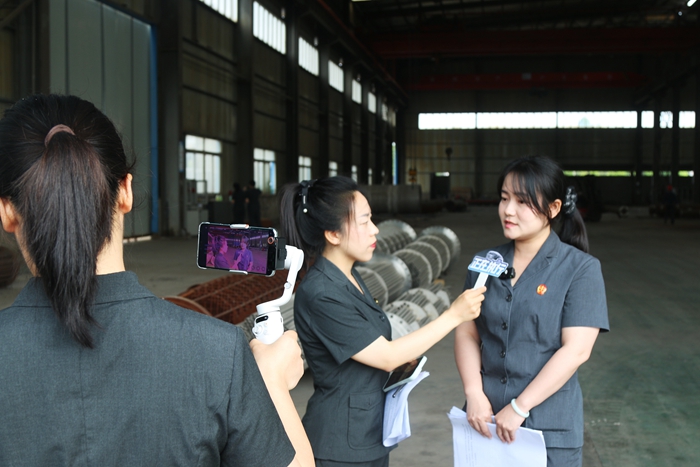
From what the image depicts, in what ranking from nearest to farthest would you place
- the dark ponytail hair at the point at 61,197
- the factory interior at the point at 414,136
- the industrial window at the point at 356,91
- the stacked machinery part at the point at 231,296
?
the dark ponytail hair at the point at 61,197, the stacked machinery part at the point at 231,296, the factory interior at the point at 414,136, the industrial window at the point at 356,91

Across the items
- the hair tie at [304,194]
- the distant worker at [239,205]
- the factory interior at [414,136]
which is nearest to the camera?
the hair tie at [304,194]

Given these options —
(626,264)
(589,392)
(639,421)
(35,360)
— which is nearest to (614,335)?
(589,392)

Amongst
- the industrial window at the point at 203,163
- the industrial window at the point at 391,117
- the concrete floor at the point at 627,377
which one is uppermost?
the industrial window at the point at 391,117

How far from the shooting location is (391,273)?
7.01 m

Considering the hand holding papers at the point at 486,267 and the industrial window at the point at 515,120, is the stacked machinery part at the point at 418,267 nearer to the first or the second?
the hand holding papers at the point at 486,267

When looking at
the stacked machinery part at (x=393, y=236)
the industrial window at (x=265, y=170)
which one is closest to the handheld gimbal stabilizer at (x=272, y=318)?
the stacked machinery part at (x=393, y=236)

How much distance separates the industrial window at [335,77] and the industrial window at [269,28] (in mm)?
5561

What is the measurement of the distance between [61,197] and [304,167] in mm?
24971

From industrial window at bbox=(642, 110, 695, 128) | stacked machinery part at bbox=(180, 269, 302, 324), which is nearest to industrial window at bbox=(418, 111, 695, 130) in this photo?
industrial window at bbox=(642, 110, 695, 128)

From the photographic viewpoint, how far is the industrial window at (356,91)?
32.0 m

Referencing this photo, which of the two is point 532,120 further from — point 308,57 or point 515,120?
point 308,57

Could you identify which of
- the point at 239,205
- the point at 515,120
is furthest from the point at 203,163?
the point at 515,120

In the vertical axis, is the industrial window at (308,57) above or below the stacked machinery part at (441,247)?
above

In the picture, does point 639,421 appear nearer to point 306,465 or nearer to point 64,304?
point 306,465
